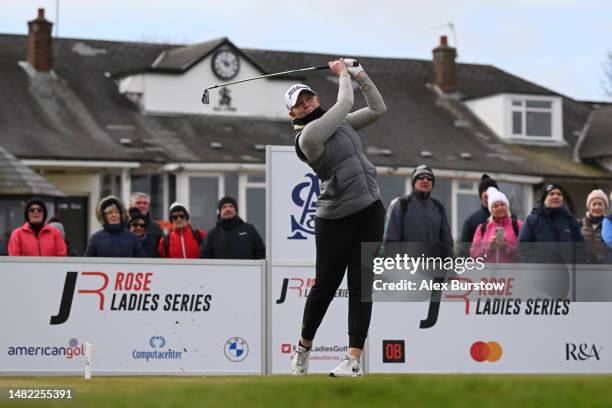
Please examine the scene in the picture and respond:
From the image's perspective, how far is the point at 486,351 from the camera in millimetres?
14398

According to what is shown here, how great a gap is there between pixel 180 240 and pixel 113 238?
1909 millimetres

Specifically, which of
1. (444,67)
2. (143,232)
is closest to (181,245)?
(143,232)

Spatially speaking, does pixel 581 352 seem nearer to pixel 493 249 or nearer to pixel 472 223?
pixel 493 249

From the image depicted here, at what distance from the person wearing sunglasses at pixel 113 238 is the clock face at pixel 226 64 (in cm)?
2782

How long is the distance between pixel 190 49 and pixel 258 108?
267 cm

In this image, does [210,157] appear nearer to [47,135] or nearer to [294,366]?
[47,135]

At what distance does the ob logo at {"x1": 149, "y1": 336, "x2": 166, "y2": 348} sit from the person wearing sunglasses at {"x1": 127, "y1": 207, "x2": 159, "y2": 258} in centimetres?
292

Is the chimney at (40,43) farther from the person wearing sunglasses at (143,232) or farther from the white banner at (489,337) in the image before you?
the white banner at (489,337)

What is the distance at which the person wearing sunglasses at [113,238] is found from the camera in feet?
50.0

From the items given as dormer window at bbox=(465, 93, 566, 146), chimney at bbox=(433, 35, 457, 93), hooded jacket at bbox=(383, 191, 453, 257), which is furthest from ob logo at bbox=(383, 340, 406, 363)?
chimney at bbox=(433, 35, 457, 93)

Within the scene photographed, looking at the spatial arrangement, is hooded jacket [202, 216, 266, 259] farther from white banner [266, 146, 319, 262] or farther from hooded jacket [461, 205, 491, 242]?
hooded jacket [461, 205, 491, 242]

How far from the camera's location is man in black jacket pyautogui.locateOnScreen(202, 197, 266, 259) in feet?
53.5

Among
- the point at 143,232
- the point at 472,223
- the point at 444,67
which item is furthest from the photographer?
the point at 444,67

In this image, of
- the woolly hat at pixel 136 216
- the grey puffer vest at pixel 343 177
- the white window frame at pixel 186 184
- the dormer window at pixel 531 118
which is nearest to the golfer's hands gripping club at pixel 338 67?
the grey puffer vest at pixel 343 177
